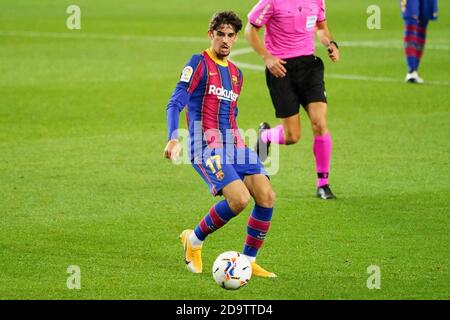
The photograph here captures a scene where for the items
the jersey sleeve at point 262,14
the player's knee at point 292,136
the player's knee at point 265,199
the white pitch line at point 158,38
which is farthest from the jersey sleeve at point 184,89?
the white pitch line at point 158,38

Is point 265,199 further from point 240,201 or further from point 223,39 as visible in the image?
point 223,39

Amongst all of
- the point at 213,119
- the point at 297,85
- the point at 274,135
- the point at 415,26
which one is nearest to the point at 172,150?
the point at 213,119

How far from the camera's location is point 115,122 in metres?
15.9

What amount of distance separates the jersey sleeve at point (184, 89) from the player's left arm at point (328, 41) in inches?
115

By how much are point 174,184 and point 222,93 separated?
10.9ft

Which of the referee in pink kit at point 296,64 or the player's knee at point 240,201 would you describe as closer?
the player's knee at point 240,201

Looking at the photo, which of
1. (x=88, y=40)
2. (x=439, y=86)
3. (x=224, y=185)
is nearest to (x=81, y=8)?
(x=88, y=40)

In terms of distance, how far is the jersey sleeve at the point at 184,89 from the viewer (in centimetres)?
867

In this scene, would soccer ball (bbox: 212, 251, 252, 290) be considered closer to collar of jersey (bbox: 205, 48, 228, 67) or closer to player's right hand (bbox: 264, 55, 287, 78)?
collar of jersey (bbox: 205, 48, 228, 67)

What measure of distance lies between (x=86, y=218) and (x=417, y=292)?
3.67 m

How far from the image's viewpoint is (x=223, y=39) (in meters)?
8.94

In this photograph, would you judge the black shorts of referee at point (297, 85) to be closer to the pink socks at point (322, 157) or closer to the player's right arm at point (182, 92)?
the pink socks at point (322, 157)

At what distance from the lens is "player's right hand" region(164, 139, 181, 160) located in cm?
814
